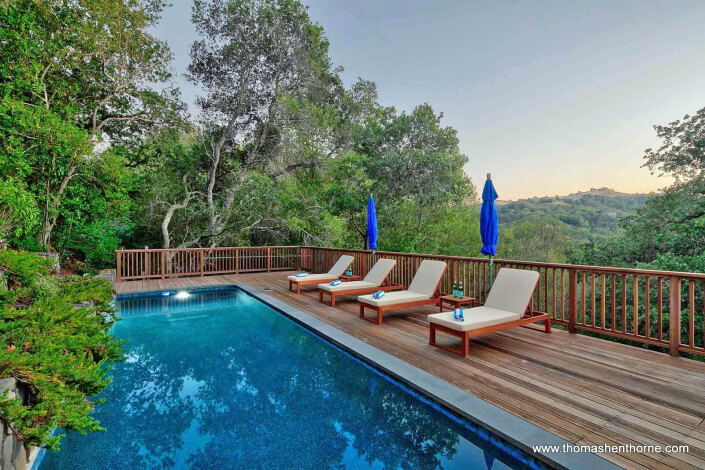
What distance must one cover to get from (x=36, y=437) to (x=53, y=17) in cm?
1051

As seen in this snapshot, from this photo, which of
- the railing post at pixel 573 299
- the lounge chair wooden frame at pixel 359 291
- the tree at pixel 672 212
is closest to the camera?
the railing post at pixel 573 299

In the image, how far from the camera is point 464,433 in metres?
2.32

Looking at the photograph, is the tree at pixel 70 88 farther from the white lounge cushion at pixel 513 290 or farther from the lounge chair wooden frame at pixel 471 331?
the white lounge cushion at pixel 513 290

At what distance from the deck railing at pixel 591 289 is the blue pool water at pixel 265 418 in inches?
81.7

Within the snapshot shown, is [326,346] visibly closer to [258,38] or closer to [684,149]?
[258,38]

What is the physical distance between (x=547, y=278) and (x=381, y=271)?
293 cm

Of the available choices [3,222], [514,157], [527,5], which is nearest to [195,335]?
[3,222]

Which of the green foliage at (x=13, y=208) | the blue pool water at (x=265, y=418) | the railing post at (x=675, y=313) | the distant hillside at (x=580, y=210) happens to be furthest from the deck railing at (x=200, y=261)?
the distant hillside at (x=580, y=210)

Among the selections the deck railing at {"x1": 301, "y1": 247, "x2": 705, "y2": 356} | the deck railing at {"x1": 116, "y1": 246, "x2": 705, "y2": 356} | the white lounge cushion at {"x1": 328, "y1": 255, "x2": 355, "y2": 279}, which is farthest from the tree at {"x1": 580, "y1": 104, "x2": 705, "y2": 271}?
the white lounge cushion at {"x1": 328, "y1": 255, "x2": 355, "y2": 279}

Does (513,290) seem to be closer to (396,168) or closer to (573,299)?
(573,299)

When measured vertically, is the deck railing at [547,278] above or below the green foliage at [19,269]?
below

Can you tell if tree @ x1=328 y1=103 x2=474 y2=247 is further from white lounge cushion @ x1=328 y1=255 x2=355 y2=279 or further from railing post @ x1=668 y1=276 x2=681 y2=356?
railing post @ x1=668 y1=276 x2=681 y2=356

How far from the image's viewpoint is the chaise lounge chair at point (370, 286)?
6227 millimetres

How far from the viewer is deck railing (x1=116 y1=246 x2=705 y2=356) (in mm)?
3963
